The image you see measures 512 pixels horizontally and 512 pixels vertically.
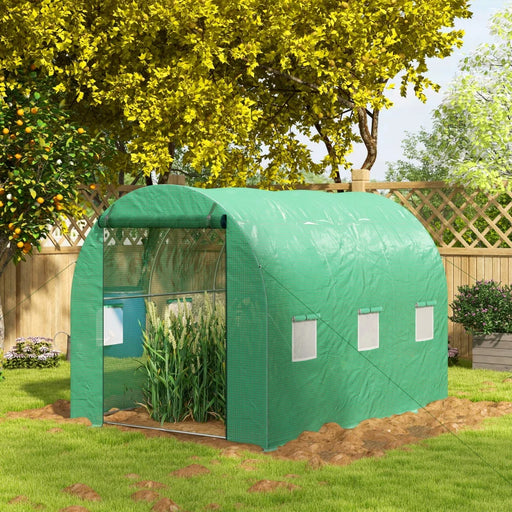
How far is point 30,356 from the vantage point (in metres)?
12.8

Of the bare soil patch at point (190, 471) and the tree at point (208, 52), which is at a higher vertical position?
the tree at point (208, 52)

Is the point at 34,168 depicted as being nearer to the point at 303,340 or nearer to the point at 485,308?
the point at 303,340

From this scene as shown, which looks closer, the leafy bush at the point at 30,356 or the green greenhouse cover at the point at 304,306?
the green greenhouse cover at the point at 304,306

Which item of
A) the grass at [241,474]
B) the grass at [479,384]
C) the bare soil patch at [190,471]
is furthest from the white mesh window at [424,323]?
the bare soil patch at [190,471]

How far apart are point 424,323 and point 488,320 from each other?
2.24 m

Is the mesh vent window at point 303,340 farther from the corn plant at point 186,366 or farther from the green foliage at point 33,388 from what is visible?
the green foliage at point 33,388

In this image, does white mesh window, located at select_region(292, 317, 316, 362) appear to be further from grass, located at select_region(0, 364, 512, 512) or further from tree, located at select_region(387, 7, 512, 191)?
tree, located at select_region(387, 7, 512, 191)

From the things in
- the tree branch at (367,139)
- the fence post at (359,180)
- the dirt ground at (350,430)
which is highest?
the tree branch at (367,139)

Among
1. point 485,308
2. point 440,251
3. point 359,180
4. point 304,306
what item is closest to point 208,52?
point 359,180

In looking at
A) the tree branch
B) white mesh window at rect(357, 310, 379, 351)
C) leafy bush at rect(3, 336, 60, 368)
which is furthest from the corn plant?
the tree branch

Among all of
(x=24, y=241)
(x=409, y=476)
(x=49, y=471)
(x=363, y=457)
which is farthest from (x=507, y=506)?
(x=24, y=241)

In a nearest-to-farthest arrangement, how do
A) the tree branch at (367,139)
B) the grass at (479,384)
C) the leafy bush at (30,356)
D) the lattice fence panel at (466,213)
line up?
the grass at (479,384)
the lattice fence panel at (466,213)
the leafy bush at (30,356)
the tree branch at (367,139)

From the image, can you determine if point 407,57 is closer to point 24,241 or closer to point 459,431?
point 24,241

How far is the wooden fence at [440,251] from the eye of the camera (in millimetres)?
12305
